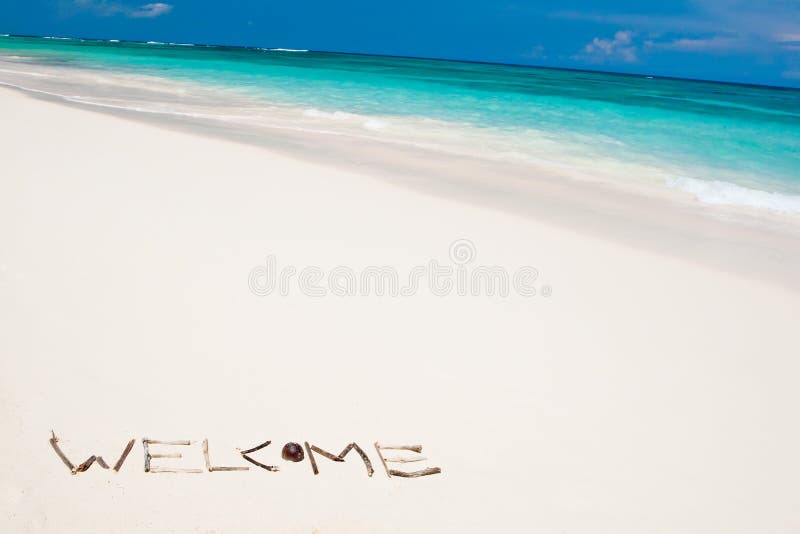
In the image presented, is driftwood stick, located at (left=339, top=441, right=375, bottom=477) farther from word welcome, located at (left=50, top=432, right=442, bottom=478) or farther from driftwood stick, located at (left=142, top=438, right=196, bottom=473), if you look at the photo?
driftwood stick, located at (left=142, top=438, right=196, bottom=473)

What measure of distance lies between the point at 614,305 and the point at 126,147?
21.1ft

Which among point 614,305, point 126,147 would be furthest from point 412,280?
point 126,147

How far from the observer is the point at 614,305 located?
12.2 ft

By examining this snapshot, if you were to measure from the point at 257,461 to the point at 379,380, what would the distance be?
0.80 meters

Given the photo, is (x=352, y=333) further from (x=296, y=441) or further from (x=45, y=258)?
(x=45, y=258)

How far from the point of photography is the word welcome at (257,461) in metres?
Answer: 2.13

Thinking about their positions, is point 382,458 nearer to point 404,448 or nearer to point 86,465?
point 404,448

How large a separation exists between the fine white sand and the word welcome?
3cm

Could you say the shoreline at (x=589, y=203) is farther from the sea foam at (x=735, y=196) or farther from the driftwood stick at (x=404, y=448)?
the driftwood stick at (x=404, y=448)

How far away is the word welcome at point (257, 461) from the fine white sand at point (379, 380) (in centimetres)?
3

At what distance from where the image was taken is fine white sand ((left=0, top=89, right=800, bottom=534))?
82.9 inches

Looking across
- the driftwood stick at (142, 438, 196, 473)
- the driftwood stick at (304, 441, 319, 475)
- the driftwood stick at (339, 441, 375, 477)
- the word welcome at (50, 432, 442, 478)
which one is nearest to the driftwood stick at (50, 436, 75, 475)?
the word welcome at (50, 432, 442, 478)

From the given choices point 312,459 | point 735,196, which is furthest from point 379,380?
point 735,196

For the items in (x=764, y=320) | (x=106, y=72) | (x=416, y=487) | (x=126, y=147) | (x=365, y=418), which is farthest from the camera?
(x=106, y=72)
